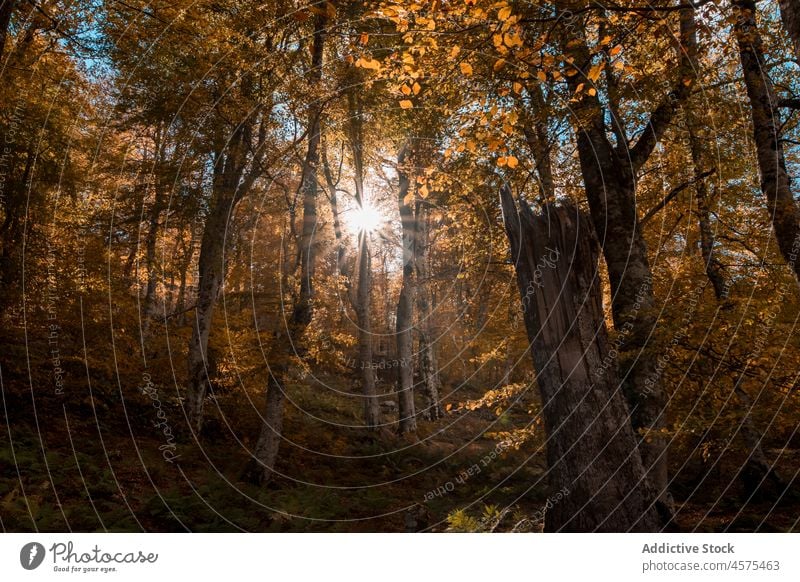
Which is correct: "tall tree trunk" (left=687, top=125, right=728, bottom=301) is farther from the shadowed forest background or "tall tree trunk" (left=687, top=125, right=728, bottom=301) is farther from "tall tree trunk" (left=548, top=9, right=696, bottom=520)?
"tall tree trunk" (left=548, top=9, right=696, bottom=520)

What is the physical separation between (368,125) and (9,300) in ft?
35.3

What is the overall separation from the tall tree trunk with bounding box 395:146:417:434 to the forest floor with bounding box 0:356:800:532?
5.10ft

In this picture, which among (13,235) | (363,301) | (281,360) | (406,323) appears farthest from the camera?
(406,323)

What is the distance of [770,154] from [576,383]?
3.39 meters

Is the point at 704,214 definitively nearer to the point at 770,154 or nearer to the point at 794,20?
the point at 770,154

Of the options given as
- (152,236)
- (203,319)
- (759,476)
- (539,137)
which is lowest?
(759,476)

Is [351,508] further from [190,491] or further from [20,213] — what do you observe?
[20,213]

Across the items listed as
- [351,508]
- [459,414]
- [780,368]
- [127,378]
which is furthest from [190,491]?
[459,414]

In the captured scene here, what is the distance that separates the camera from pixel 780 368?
205 inches

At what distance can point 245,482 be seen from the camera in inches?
413

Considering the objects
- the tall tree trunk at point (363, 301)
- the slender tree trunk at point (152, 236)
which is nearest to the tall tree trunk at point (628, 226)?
the tall tree trunk at point (363, 301)

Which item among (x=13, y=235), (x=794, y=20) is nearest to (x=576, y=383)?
(x=794, y=20)

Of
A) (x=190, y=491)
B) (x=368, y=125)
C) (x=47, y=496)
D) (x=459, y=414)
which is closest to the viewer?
(x=47, y=496)

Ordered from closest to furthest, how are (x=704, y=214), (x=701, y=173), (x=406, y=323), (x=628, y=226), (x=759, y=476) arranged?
1. (x=628, y=226)
2. (x=701, y=173)
3. (x=704, y=214)
4. (x=759, y=476)
5. (x=406, y=323)
